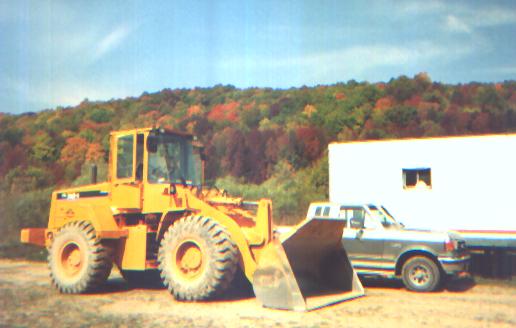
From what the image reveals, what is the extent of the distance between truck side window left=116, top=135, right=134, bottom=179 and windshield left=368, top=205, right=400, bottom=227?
5499 mm

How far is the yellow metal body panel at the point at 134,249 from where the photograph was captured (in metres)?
10.1

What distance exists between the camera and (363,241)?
459 inches

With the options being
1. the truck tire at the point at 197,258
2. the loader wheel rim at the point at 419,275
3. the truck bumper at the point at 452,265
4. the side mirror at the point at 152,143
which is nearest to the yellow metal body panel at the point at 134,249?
the truck tire at the point at 197,258

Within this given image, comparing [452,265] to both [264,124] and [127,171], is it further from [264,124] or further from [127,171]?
[264,124]

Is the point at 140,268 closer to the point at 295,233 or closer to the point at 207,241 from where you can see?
the point at 207,241

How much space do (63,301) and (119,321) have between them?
90.6 inches

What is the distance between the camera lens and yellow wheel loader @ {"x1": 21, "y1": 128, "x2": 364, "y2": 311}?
8.95 metres

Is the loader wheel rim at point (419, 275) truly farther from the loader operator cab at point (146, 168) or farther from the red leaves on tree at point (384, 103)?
the red leaves on tree at point (384, 103)

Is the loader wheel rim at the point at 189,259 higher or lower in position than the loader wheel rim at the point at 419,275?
higher

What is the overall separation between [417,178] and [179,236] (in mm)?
7257

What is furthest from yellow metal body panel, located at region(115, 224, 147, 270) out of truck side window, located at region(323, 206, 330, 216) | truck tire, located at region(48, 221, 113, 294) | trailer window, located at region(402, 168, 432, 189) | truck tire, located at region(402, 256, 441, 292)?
trailer window, located at region(402, 168, 432, 189)

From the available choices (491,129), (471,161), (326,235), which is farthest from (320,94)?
(326,235)

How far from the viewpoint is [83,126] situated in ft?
167

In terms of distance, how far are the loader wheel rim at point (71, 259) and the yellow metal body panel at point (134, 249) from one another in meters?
0.85
